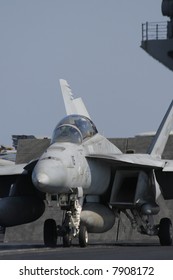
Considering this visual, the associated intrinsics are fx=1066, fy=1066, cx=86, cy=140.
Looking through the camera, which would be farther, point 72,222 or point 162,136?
point 162,136

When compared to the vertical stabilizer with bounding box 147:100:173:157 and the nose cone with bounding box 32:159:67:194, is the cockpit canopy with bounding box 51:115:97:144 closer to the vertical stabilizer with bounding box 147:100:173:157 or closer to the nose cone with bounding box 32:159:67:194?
the nose cone with bounding box 32:159:67:194

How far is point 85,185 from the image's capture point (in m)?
23.4

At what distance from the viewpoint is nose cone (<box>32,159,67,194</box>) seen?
21266 mm

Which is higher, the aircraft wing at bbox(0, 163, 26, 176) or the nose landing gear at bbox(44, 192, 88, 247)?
the aircraft wing at bbox(0, 163, 26, 176)

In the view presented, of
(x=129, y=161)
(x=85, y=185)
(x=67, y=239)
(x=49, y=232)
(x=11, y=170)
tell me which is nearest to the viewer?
(x=67, y=239)

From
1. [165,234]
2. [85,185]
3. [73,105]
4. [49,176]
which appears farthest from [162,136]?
[49,176]

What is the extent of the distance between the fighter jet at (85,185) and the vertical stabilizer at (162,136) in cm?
96

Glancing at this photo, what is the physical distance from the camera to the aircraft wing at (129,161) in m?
23.8

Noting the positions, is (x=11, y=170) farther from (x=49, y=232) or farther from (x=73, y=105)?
(x=73, y=105)

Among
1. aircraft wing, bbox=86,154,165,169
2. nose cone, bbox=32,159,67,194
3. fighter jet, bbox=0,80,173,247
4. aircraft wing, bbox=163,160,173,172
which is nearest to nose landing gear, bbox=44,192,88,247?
fighter jet, bbox=0,80,173,247

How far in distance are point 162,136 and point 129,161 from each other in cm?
429

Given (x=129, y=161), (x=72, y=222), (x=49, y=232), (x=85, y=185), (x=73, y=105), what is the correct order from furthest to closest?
(x=73, y=105) < (x=49, y=232) < (x=129, y=161) < (x=85, y=185) < (x=72, y=222)
